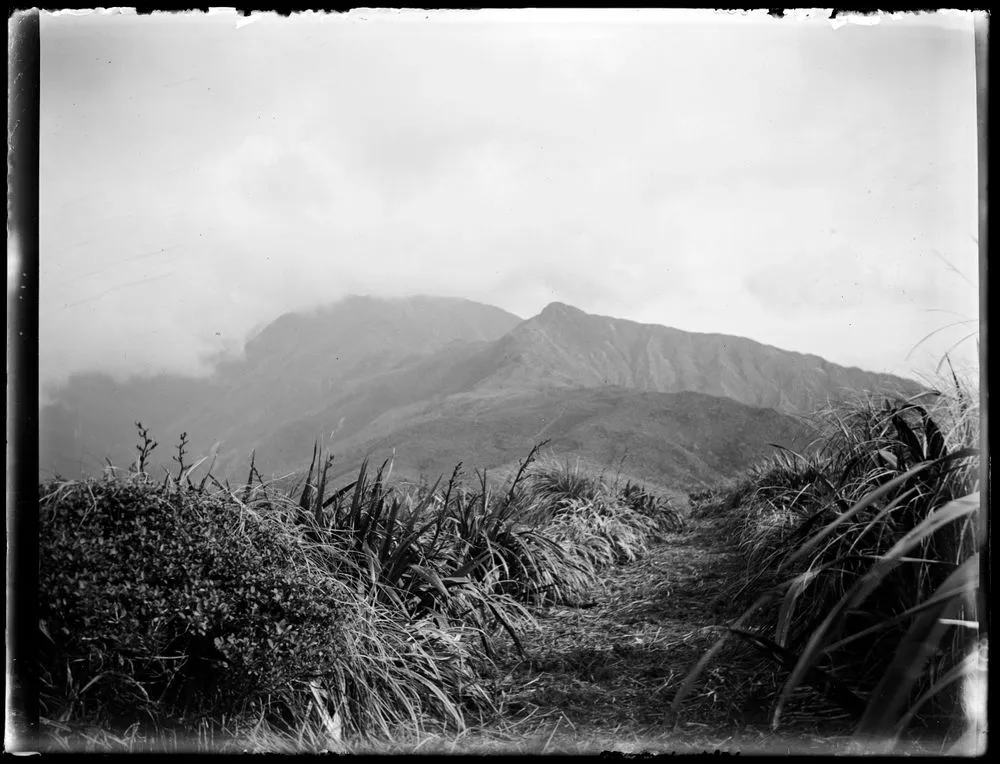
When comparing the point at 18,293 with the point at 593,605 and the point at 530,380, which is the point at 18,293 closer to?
the point at 593,605

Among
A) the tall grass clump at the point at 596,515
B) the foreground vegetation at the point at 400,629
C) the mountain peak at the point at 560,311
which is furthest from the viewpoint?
the mountain peak at the point at 560,311

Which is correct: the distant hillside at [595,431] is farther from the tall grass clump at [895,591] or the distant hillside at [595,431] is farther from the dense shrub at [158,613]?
the dense shrub at [158,613]

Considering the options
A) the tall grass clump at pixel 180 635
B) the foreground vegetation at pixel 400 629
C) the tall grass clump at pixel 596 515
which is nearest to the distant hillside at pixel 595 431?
the tall grass clump at pixel 596 515

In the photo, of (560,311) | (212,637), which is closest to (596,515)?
(212,637)

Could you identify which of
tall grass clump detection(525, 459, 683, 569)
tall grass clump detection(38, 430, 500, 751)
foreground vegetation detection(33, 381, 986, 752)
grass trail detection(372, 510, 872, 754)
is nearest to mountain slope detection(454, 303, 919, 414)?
tall grass clump detection(525, 459, 683, 569)

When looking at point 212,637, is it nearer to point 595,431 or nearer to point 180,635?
point 180,635

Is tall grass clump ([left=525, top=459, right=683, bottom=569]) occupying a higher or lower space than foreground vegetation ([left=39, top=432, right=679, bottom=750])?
lower

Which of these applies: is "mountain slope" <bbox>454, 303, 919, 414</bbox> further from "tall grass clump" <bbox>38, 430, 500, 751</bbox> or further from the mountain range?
"tall grass clump" <bbox>38, 430, 500, 751</bbox>

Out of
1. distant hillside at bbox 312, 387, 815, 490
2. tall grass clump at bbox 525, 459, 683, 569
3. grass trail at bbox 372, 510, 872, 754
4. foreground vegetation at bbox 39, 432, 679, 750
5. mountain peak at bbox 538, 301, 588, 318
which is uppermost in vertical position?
mountain peak at bbox 538, 301, 588, 318
